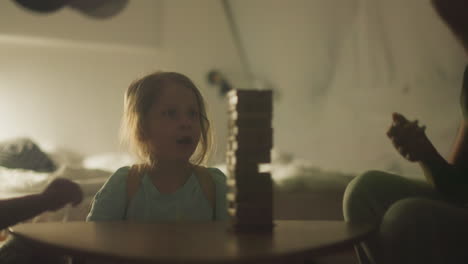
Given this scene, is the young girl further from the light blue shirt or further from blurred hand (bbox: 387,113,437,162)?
blurred hand (bbox: 387,113,437,162)

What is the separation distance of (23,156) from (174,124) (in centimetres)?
153

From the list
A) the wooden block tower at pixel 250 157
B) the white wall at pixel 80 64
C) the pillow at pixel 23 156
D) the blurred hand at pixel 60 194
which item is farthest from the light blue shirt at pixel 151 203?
the white wall at pixel 80 64

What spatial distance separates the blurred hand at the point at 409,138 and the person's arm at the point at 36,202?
1.83ft

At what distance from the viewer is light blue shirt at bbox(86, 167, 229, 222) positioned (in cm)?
102

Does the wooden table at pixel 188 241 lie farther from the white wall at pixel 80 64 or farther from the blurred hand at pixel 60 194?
the white wall at pixel 80 64

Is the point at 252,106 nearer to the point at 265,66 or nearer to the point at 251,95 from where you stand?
the point at 251,95

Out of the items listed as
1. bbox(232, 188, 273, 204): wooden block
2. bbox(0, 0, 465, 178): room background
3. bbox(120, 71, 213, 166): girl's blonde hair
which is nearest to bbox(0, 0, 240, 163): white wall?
bbox(0, 0, 465, 178): room background

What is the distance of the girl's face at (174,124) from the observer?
1.08 metres

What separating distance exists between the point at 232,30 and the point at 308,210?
207cm

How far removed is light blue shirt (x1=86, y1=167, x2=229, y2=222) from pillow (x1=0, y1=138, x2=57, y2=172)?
144cm

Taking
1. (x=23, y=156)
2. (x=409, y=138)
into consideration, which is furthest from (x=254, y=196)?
(x=23, y=156)

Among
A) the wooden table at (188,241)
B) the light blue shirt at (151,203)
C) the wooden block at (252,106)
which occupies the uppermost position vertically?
the wooden block at (252,106)

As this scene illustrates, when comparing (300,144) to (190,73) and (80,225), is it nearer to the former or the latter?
(190,73)

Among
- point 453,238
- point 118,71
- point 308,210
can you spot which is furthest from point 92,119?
point 453,238
